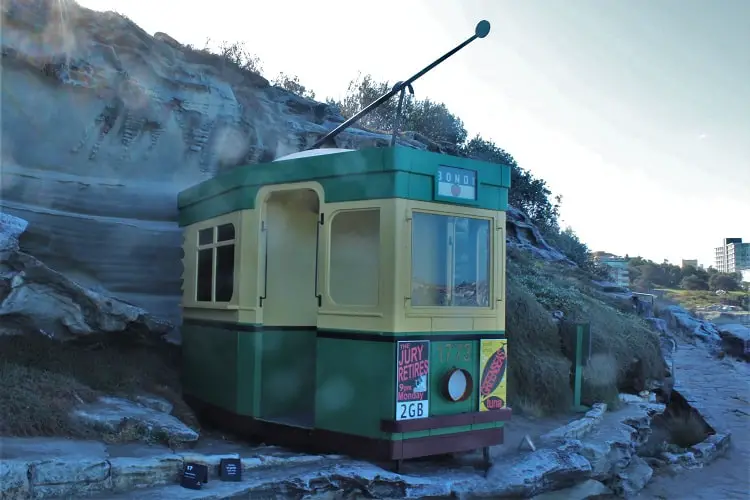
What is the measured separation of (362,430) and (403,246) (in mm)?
1709

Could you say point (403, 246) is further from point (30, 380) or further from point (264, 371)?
point (30, 380)

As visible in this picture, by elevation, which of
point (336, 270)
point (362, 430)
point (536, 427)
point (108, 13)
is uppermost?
point (108, 13)

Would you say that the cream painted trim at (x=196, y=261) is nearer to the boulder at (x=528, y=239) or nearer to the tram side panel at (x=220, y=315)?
the tram side panel at (x=220, y=315)

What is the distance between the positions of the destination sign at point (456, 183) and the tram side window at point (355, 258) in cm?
67

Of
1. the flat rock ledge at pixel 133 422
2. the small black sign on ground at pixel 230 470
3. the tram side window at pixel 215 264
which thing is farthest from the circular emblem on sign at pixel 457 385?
the tram side window at pixel 215 264

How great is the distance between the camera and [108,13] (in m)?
11.1

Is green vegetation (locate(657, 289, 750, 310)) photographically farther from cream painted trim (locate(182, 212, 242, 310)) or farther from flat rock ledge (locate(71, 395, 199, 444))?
flat rock ledge (locate(71, 395, 199, 444))

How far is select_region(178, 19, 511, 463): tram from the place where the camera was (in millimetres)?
6055

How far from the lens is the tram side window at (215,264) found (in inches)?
297

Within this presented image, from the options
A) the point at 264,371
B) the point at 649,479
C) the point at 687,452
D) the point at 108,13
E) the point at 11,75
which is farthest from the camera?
the point at 108,13

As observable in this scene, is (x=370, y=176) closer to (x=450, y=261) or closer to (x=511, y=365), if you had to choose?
(x=450, y=261)

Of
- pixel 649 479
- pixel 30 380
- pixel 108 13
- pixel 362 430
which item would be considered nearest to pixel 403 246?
pixel 362 430

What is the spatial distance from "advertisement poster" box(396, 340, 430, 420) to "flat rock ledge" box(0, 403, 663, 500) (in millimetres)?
567

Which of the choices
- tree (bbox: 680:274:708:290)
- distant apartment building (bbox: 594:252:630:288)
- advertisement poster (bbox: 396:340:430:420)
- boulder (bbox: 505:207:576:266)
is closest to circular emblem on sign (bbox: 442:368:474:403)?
advertisement poster (bbox: 396:340:430:420)
